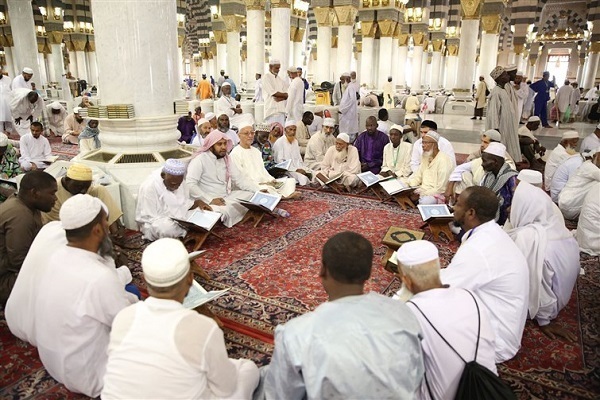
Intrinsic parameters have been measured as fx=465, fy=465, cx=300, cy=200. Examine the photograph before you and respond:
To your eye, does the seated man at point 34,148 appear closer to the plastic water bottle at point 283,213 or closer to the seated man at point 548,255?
the plastic water bottle at point 283,213

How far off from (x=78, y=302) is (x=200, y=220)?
1996mm

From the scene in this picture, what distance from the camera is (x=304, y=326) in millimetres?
1356

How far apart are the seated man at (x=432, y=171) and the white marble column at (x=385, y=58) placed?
975cm

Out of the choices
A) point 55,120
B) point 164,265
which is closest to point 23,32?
point 55,120

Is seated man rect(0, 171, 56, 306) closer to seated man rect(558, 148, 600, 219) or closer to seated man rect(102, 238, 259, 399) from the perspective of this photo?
seated man rect(102, 238, 259, 399)

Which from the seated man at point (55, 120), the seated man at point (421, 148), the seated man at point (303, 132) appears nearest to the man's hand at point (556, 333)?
the seated man at point (421, 148)

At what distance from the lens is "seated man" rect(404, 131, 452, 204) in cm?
496

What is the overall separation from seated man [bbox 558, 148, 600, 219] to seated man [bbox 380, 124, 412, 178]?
5.81 ft

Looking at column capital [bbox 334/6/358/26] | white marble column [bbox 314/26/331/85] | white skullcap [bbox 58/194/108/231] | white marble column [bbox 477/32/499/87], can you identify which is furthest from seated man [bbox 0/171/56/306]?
white marble column [bbox 477/32/499/87]

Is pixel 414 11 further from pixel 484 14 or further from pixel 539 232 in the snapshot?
pixel 539 232

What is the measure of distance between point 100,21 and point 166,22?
2.01 ft

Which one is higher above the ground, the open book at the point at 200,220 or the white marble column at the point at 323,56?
the white marble column at the point at 323,56

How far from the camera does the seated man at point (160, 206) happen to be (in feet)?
12.8

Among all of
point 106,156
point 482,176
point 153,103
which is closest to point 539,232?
point 482,176
